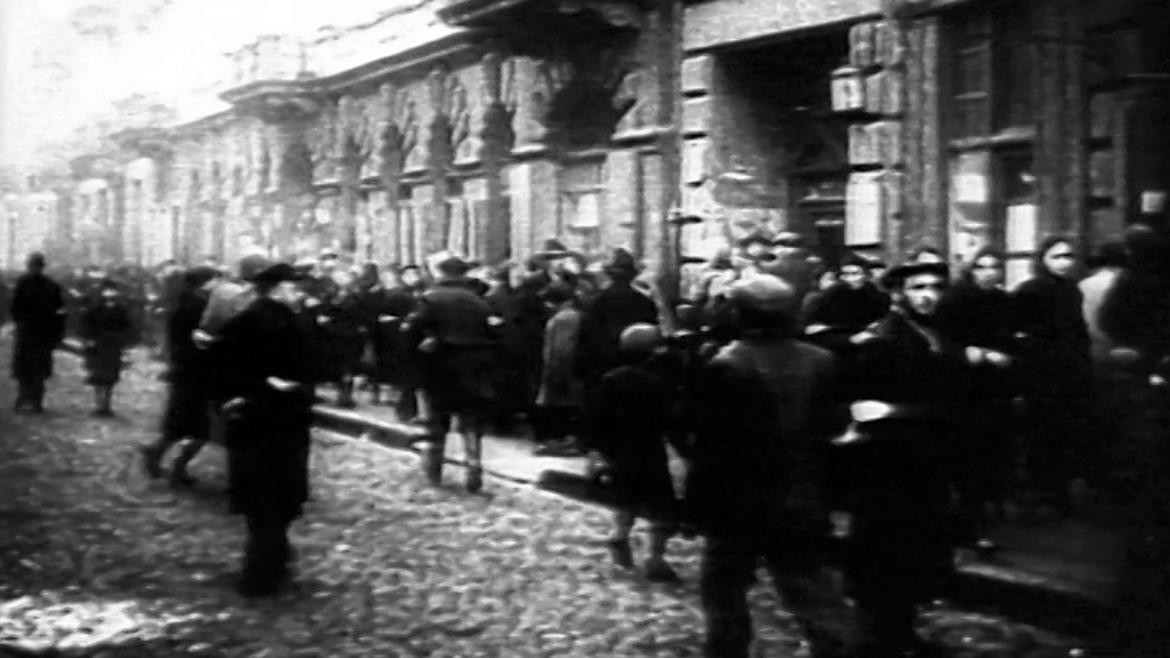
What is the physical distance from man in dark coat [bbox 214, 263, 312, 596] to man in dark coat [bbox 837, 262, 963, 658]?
193cm

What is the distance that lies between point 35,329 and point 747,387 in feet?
10.2

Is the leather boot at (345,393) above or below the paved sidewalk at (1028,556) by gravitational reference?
above

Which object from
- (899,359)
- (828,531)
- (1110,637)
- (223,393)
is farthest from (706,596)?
(223,393)

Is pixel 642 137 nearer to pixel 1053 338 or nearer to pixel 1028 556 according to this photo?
pixel 1053 338

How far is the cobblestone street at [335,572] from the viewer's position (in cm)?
445

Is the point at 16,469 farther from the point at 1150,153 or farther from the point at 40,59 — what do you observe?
the point at 1150,153

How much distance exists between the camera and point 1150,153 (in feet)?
14.6

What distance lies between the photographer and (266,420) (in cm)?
493

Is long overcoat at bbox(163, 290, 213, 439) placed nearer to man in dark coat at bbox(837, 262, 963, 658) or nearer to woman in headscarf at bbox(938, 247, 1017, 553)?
man in dark coat at bbox(837, 262, 963, 658)

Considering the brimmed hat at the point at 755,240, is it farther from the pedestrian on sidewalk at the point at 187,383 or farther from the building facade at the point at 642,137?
the pedestrian on sidewalk at the point at 187,383

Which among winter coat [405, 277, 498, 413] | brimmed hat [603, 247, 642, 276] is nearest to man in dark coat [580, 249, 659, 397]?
brimmed hat [603, 247, 642, 276]

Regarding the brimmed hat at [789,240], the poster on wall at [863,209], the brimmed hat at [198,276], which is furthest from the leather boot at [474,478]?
the poster on wall at [863,209]

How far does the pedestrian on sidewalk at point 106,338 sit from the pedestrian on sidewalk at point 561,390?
1.64m

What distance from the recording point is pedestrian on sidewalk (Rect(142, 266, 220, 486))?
5082 millimetres
